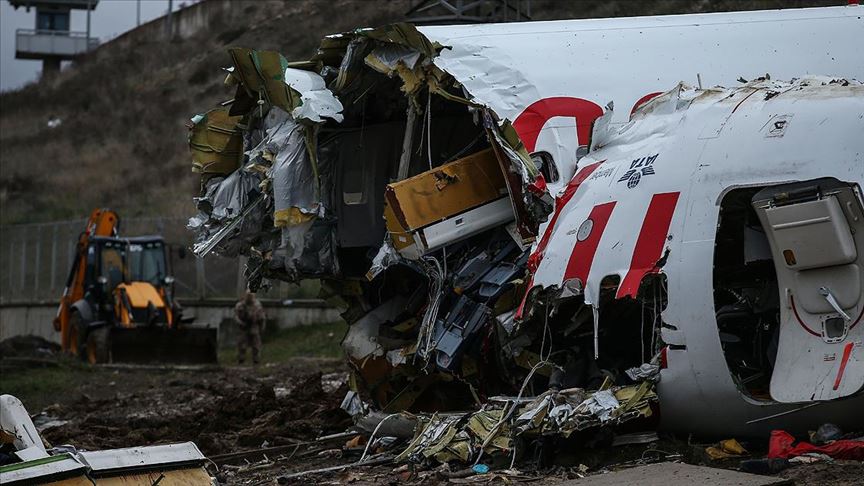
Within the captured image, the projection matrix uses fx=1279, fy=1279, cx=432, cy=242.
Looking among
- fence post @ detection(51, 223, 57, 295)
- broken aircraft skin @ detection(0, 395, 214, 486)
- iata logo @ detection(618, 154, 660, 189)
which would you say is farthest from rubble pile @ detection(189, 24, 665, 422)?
fence post @ detection(51, 223, 57, 295)

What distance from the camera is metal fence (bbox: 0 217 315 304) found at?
3266 centimetres

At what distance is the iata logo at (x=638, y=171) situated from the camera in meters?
8.97

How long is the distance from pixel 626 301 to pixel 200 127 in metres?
5.23

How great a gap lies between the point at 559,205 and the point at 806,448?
299cm

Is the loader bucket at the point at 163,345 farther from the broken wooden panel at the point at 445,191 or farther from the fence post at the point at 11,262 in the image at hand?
the fence post at the point at 11,262

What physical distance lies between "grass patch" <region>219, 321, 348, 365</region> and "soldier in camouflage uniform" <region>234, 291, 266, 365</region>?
0.59 meters

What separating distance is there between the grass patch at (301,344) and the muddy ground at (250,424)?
3.90 feet

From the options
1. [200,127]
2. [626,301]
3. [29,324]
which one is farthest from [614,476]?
[29,324]

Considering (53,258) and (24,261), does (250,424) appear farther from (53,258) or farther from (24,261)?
(24,261)

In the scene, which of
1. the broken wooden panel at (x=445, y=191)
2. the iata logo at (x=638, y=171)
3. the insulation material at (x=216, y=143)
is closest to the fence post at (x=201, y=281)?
the insulation material at (x=216, y=143)

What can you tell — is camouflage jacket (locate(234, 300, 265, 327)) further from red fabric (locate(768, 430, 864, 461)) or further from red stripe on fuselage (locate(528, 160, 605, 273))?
red fabric (locate(768, 430, 864, 461))

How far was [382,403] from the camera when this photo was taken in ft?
40.0

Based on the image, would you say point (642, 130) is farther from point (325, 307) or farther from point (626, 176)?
point (325, 307)

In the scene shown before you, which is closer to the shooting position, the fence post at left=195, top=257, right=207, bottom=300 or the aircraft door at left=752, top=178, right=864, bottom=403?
the aircraft door at left=752, top=178, right=864, bottom=403
